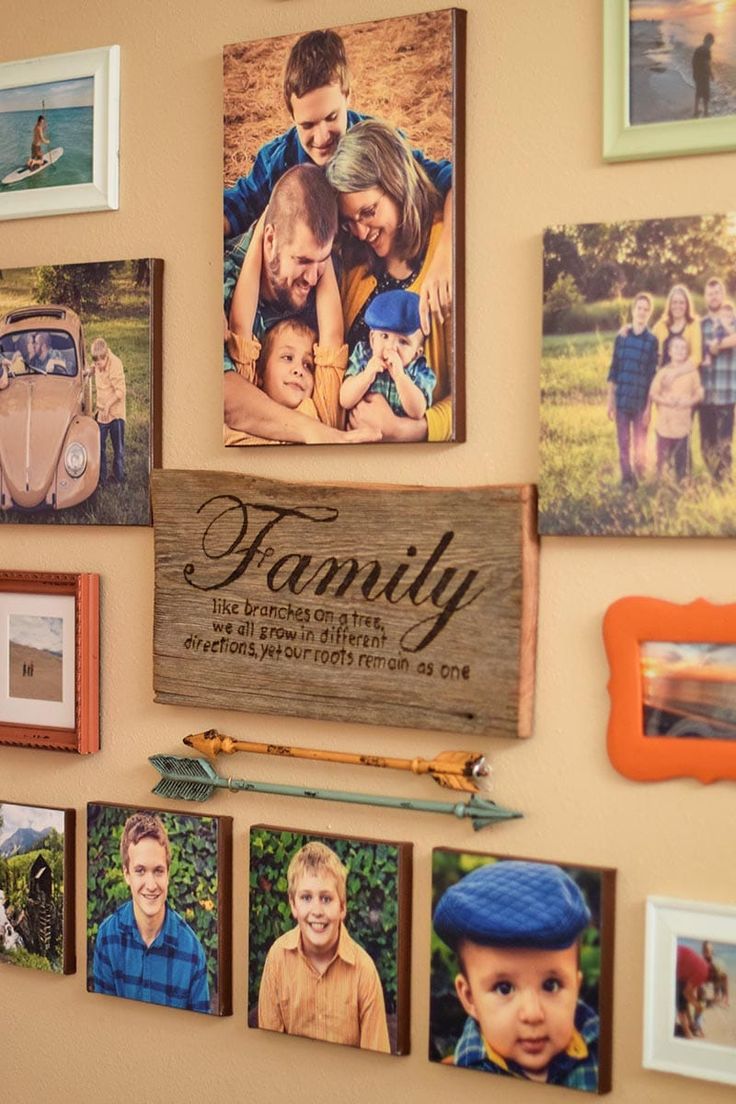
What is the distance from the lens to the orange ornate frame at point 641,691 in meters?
1.44

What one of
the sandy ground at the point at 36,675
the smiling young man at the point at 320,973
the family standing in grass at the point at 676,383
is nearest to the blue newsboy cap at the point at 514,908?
the smiling young man at the point at 320,973

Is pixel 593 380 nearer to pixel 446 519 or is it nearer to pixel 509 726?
pixel 446 519

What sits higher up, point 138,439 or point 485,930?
point 138,439

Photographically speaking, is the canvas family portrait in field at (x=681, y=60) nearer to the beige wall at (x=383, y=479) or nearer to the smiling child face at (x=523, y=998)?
the beige wall at (x=383, y=479)

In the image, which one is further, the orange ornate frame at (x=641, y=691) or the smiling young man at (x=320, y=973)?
the smiling young man at (x=320, y=973)

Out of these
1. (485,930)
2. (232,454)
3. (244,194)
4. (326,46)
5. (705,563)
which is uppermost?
(326,46)

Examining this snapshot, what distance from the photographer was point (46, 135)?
1.83m

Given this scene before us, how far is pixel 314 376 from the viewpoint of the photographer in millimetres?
1639

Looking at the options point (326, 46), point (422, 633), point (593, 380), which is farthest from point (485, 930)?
point (326, 46)

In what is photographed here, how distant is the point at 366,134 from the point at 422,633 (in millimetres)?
564

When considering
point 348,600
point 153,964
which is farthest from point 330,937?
point 348,600

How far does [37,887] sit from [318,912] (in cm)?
42

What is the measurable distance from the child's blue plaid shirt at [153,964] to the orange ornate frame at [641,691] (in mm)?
602

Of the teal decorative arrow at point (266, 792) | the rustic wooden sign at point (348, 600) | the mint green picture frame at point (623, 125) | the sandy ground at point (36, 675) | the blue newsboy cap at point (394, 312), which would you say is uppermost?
the mint green picture frame at point (623, 125)
